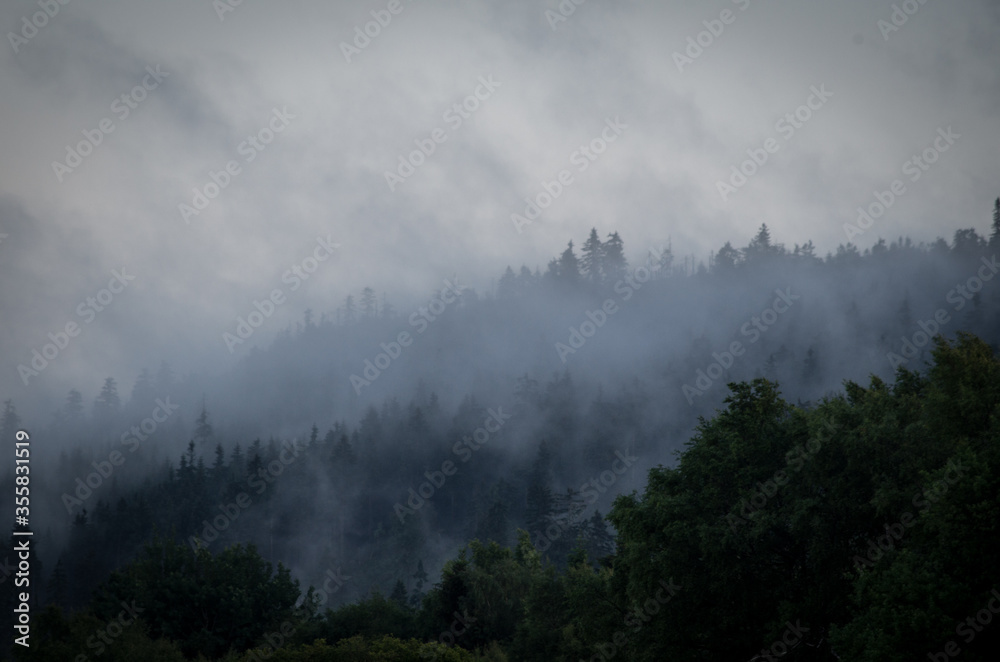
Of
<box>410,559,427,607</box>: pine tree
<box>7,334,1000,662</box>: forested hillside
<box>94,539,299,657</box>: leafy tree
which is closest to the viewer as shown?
<box>7,334,1000,662</box>: forested hillside

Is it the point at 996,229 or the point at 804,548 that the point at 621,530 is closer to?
the point at 804,548

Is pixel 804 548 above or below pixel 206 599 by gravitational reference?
below

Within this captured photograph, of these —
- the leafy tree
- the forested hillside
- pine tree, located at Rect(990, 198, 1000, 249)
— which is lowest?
the forested hillside

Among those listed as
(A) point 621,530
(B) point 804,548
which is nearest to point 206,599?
(A) point 621,530

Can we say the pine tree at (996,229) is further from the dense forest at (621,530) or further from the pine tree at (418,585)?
the pine tree at (418,585)

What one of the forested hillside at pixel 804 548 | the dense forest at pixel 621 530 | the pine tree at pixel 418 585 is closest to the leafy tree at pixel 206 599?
the dense forest at pixel 621 530

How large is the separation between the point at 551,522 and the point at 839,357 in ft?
236

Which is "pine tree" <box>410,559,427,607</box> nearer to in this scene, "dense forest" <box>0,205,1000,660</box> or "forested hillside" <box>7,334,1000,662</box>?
"dense forest" <box>0,205,1000,660</box>

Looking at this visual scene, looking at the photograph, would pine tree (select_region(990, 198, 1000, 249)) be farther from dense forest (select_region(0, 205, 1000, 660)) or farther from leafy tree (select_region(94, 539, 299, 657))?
leafy tree (select_region(94, 539, 299, 657))

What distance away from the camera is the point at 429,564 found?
401ft

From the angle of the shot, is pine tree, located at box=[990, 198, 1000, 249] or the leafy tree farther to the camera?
pine tree, located at box=[990, 198, 1000, 249]

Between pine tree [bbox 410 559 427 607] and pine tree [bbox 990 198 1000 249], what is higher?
pine tree [bbox 990 198 1000 249]

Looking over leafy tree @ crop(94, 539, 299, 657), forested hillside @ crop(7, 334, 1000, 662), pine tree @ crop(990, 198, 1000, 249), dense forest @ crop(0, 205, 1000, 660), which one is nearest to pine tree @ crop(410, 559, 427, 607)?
dense forest @ crop(0, 205, 1000, 660)

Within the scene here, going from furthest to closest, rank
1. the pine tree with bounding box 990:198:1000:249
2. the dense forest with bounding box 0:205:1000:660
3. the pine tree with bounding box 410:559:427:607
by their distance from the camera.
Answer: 1. the pine tree with bounding box 990:198:1000:249
2. the pine tree with bounding box 410:559:427:607
3. the dense forest with bounding box 0:205:1000:660
